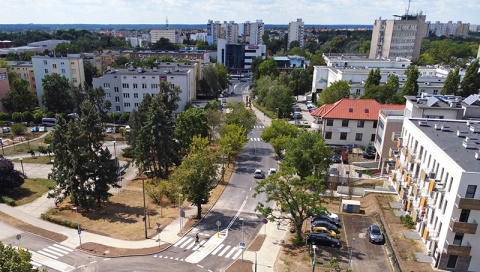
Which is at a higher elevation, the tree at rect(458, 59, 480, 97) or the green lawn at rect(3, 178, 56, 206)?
the tree at rect(458, 59, 480, 97)

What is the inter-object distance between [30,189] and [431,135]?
55.3m

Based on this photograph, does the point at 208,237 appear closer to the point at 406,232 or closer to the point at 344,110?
the point at 406,232

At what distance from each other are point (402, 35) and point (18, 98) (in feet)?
449

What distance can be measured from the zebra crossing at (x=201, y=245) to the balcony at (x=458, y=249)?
64.1ft

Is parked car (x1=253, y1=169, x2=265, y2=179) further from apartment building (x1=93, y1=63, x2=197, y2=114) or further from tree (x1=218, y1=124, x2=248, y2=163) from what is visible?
apartment building (x1=93, y1=63, x2=197, y2=114)

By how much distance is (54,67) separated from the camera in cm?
9712

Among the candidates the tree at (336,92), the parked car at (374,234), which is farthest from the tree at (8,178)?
the tree at (336,92)

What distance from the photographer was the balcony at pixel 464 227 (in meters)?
30.3

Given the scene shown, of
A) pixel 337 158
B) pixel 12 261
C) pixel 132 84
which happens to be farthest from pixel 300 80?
pixel 12 261

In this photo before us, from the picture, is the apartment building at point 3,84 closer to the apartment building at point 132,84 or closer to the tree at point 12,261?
the apartment building at point 132,84

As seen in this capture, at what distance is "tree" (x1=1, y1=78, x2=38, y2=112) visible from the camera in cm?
9006

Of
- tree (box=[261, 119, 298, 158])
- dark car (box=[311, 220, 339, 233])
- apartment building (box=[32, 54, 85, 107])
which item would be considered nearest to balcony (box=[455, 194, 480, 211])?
dark car (box=[311, 220, 339, 233])

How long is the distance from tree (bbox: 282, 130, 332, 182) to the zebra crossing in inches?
547

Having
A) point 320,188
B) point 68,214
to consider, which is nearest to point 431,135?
point 320,188
